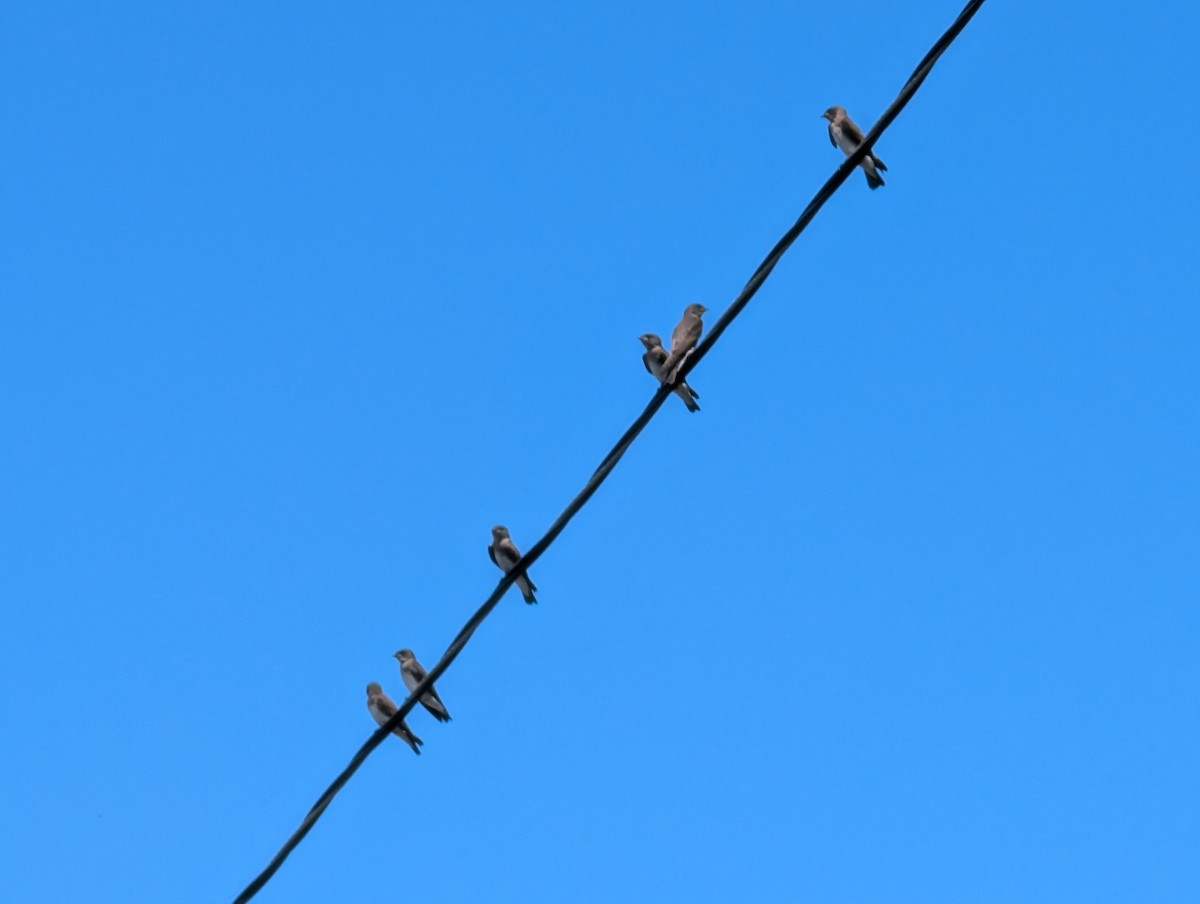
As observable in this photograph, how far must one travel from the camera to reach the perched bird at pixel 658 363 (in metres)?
10.6

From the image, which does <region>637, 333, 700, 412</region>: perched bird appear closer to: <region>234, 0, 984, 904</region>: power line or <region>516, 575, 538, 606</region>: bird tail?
<region>516, 575, 538, 606</region>: bird tail

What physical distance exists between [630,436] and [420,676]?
22.4 ft

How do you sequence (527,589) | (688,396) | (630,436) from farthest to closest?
(527,589) → (688,396) → (630,436)

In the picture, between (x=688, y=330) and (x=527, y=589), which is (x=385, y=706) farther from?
(x=688, y=330)

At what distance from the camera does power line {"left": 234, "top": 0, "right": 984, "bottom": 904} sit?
20.6ft

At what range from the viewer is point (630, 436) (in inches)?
254

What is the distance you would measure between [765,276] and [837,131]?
753 centimetres

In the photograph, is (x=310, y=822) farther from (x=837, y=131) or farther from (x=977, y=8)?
(x=837, y=131)

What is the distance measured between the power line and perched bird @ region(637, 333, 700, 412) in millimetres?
3914

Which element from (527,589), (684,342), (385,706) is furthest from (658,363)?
(385,706)

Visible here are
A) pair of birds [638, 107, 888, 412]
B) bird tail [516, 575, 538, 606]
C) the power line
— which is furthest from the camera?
bird tail [516, 575, 538, 606]

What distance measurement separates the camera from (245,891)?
6352mm

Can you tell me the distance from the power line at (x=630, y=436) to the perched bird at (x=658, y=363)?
12.8ft

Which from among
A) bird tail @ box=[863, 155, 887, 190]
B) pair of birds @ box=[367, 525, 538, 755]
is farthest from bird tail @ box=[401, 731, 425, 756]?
bird tail @ box=[863, 155, 887, 190]
